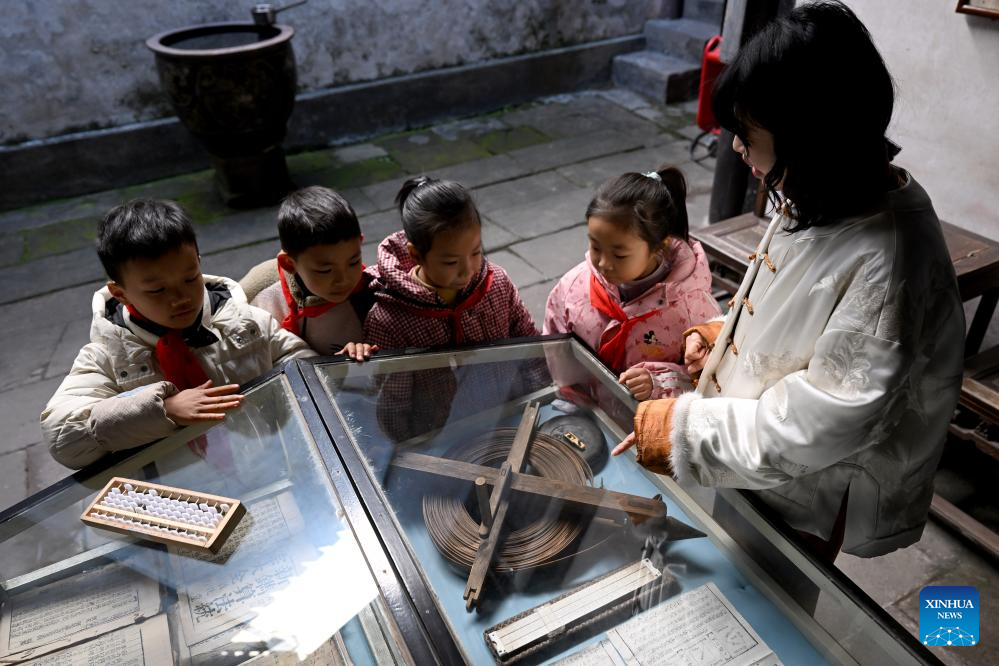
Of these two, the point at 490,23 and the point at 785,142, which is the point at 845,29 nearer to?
the point at 785,142

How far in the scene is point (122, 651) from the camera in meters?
1.22

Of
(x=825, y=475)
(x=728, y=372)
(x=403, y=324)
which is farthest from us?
(x=403, y=324)

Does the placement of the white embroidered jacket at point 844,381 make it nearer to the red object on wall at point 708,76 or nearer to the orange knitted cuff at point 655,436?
the orange knitted cuff at point 655,436

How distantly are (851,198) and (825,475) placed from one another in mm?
571

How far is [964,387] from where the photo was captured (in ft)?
8.11

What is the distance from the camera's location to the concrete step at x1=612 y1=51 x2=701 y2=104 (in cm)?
712

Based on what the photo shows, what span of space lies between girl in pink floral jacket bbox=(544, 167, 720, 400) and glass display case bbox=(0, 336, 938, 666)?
1.22ft

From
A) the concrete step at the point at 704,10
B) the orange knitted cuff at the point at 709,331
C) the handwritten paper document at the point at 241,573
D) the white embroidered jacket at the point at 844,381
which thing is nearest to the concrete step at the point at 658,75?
the concrete step at the point at 704,10

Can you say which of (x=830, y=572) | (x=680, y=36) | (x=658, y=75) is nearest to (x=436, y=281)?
(x=830, y=572)

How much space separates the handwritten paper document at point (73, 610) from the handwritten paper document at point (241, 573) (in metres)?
0.08

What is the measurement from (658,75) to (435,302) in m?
6.07

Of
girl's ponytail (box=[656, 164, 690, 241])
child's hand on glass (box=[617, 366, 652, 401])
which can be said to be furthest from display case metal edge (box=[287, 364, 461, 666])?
girl's ponytail (box=[656, 164, 690, 241])

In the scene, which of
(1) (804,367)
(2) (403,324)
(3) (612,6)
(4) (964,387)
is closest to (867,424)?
(1) (804,367)

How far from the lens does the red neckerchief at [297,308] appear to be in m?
2.15
